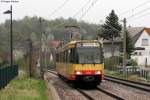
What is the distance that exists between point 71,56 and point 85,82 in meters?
1.95

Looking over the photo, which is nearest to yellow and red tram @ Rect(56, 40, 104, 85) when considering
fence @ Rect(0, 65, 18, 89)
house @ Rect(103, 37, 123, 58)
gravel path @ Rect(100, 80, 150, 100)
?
gravel path @ Rect(100, 80, 150, 100)

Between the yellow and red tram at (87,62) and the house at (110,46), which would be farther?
the house at (110,46)

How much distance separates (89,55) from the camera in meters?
31.8

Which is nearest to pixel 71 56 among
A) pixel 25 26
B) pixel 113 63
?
pixel 25 26

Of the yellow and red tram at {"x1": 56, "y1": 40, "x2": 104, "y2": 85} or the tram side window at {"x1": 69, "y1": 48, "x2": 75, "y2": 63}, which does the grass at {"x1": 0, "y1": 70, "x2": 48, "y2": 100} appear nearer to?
the yellow and red tram at {"x1": 56, "y1": 40, "x2": 104, "y2": 85}

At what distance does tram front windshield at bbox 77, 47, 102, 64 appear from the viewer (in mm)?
31656

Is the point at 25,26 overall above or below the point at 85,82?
above

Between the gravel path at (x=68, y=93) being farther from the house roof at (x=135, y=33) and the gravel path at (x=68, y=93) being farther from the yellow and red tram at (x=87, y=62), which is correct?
the house roof at (x=135, y=33)

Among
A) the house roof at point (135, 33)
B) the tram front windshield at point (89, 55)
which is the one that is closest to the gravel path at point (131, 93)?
the tram front windshield at point (89, 55)

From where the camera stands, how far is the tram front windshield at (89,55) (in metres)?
31.7

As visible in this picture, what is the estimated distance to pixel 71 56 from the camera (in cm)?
3253

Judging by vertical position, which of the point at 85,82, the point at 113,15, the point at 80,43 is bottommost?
the point at 85,82

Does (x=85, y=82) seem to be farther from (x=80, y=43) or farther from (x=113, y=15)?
(x=113, y=15)

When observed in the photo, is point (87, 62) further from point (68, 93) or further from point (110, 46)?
point (110, 46)
